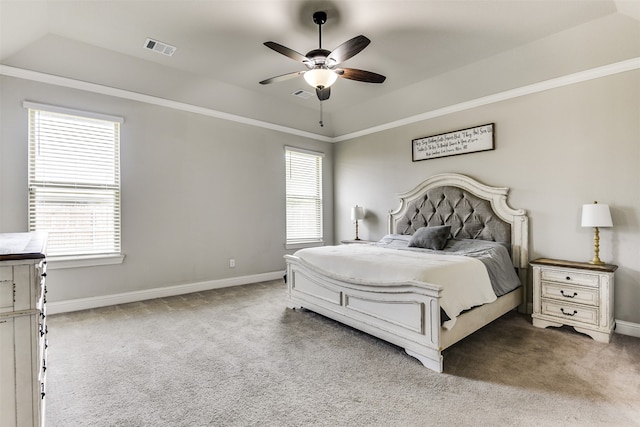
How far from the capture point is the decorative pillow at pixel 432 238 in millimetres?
3744

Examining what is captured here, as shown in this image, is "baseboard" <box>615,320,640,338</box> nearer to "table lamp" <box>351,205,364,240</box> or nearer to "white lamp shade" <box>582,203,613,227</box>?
"white lamp shade" <box>582,203,613,227</box>

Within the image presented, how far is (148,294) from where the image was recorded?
406 centimetres

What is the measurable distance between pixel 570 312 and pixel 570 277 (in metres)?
0.33

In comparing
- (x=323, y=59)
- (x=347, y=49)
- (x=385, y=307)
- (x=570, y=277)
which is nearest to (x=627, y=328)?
(x=570, y=277)

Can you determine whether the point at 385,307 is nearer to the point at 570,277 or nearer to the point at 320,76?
the point at 570,277

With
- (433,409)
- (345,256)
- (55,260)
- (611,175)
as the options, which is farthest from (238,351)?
(611,175)

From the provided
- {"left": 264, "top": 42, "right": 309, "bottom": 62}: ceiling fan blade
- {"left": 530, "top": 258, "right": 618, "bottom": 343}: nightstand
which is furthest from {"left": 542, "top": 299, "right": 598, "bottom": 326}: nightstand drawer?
{"left": 264, "top": 42, "right": 309, "bottom": 62}: ceiling fan blade

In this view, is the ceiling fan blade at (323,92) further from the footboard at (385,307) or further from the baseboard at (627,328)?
the baseboard at (627,328)

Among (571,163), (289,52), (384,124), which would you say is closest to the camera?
(289,52)

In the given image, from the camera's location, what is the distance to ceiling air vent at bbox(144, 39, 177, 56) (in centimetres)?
331

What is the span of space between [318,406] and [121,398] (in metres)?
1.25

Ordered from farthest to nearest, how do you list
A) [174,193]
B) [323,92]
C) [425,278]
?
[174,193]
[323,92]
[425,278]

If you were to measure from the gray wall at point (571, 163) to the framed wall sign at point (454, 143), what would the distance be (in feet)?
0.29

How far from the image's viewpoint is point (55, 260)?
3410 mm
